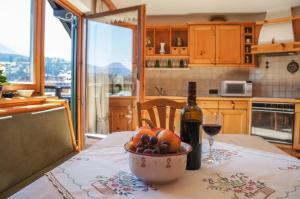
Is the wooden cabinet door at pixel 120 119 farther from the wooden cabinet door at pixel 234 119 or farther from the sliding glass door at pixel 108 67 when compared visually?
the wooden cabinet door at pixel 234 119

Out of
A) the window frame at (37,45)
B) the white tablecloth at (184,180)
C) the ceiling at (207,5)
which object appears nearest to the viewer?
the white tablecloth at (184,180)

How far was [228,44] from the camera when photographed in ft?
14.3

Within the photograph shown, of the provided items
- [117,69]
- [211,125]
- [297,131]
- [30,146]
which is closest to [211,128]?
[211,125]

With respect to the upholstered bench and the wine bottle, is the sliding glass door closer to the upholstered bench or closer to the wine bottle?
the upholstered bench

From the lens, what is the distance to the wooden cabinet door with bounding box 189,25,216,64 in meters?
4.38

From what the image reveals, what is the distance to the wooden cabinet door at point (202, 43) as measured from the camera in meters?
4.38

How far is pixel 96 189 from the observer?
2.59 ft

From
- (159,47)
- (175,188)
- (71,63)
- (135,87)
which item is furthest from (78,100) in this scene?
(175,188)

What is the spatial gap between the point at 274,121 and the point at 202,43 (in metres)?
1.70

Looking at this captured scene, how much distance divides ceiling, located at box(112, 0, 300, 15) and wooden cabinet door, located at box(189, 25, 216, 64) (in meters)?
0.31

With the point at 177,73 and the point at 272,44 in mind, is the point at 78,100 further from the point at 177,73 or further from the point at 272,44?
the point at 272,44

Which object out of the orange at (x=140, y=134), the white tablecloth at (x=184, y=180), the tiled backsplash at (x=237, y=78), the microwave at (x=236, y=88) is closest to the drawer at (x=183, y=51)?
the tiled backsplash at (x=237, y=78)

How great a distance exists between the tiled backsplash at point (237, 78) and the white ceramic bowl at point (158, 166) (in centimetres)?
395

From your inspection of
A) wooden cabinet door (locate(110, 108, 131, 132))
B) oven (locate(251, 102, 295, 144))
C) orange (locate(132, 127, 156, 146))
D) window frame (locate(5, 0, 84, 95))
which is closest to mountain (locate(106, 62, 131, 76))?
wooden cabinet door (locate(110, 108, 131, 132))
